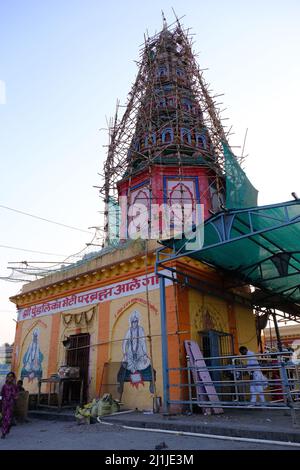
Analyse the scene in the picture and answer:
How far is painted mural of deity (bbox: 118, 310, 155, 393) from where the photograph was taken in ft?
35.9

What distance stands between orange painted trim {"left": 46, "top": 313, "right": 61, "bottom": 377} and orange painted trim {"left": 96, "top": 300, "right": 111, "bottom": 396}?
105 inches

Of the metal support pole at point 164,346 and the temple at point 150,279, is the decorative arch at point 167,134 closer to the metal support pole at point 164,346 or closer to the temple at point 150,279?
the temple at point 150,279

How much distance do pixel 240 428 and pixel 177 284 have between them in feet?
16.3

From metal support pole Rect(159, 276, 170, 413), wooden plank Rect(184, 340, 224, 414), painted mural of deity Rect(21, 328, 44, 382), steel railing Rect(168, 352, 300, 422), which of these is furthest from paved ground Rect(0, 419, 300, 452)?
painted mural of deity Rect(21, 328, 44, 382)

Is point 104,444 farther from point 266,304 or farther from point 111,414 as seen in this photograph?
point 266,304

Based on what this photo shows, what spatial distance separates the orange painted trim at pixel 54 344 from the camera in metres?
14.2

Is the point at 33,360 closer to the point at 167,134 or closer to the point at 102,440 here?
the point at 102,440

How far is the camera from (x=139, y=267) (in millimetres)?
12125

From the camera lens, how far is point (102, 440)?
679 centimetres

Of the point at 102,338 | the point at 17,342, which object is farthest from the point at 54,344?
the point at 17,342

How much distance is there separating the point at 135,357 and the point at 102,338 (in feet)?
5.73

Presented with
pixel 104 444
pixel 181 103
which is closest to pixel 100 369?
pixel 104 444

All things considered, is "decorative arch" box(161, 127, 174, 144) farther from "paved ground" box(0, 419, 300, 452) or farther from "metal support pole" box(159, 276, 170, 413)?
"paved ground" box(0, 419, 300, 452)

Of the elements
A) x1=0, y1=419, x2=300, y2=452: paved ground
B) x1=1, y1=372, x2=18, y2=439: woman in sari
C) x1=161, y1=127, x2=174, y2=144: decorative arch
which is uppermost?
x1=161, y1=127, x2=174, y2=144: decorative arch
